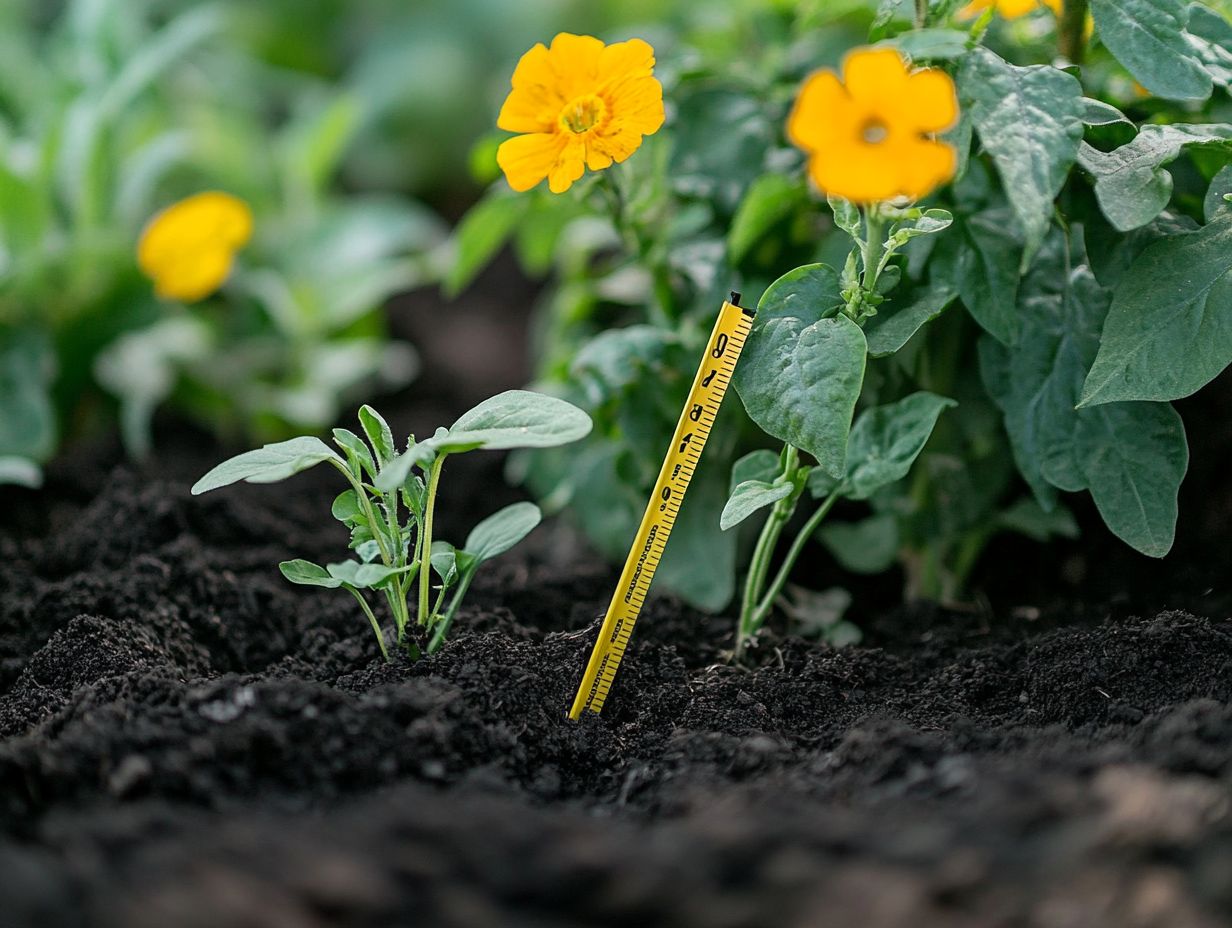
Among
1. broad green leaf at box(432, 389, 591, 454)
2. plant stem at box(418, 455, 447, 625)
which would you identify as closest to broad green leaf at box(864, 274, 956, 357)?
broad green leaf at box(432, 389, 591, 454)

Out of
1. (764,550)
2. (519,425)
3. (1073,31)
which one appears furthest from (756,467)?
(1073,31)

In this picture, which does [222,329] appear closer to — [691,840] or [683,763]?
[683,763]

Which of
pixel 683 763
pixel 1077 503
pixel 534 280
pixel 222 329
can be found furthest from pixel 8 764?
pixel 534 280

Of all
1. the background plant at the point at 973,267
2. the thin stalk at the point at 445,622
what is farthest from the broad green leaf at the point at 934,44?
the thin stalk at the point at 445,622

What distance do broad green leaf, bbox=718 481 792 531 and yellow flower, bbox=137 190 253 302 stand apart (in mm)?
1588

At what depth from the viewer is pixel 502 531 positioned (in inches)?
51.3

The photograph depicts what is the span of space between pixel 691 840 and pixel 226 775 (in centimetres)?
45

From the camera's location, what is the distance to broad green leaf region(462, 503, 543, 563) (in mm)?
1278

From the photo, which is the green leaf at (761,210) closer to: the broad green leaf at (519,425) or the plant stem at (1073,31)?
the plant stem at (1073,31)

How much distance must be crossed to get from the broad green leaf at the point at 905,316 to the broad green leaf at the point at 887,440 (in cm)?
9

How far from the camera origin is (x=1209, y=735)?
0.99 metres

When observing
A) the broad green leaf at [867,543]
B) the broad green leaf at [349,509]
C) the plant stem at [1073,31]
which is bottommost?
the broad green leaf at [867,543]

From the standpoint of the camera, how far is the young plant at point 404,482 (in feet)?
3.55

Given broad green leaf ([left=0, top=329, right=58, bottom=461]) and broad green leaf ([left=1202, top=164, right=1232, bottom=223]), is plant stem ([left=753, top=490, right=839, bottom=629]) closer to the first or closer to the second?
broad green leaf ([left=1202, top=164, right=1232, bottom=223])
